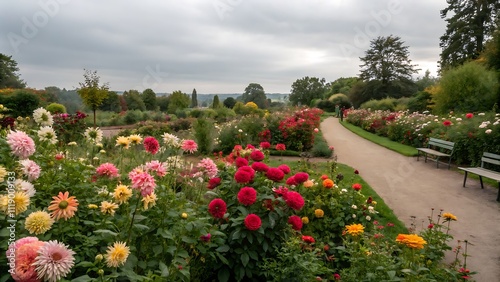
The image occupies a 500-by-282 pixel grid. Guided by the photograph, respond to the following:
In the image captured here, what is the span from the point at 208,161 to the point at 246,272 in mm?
1019

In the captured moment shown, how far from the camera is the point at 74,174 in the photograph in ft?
7.21

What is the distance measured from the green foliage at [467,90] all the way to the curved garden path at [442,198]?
6636mm

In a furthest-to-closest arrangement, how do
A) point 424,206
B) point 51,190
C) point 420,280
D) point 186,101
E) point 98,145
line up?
point 186,101 → point 424,206 → point 98,145 → point 420,280 → point 51,190

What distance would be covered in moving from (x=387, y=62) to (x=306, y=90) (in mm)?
16590

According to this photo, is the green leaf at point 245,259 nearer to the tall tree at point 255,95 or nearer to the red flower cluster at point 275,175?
the red flower cluster at point 275,175

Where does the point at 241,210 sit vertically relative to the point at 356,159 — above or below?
above

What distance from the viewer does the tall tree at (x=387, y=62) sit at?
4222 cm

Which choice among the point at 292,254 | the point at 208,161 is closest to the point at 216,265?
the point at 292,254

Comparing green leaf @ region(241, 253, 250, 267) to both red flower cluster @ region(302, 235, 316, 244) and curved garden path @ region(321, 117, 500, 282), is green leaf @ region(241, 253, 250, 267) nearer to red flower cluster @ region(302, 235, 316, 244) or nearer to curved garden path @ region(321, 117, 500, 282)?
red flower cluster @ region(302, 235, 316, 244)

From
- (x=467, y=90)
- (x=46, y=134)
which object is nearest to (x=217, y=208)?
(x=46, y=134)

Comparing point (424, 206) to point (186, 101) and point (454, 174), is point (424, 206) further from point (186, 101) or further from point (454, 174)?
point (186, 101)

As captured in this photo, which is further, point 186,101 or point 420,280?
point 186,101

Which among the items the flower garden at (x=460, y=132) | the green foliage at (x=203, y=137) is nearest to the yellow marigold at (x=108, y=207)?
the flower garden at (x=460, y=132)

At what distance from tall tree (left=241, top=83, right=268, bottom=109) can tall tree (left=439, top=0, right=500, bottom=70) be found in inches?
1002
